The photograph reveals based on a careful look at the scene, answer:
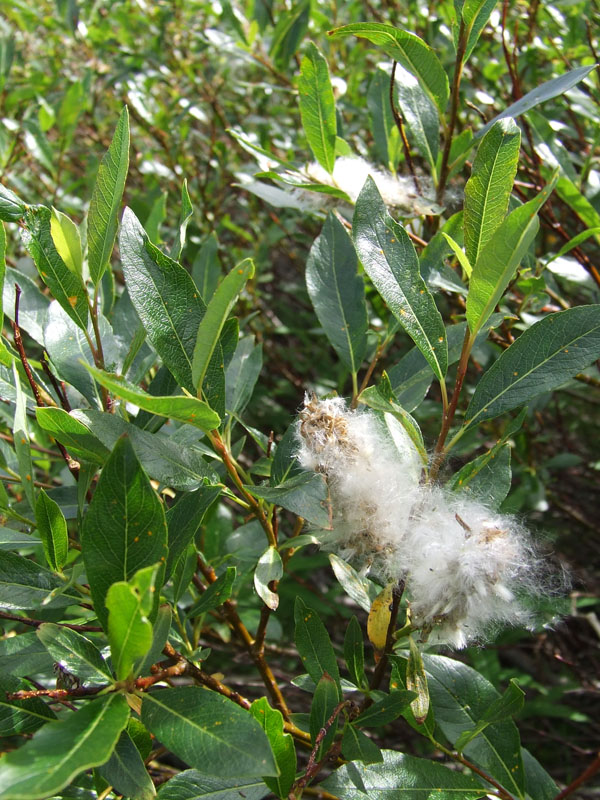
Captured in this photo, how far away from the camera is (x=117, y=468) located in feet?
2.39

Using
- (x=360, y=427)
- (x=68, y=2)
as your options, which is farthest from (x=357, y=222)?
(x=68, y=2)

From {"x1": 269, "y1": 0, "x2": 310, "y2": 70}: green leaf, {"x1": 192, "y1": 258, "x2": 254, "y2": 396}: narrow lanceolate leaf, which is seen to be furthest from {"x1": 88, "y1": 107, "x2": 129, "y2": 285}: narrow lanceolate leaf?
{"x1": 269, "y1": 0, "x2": 310, "y2": 70}: green leaf

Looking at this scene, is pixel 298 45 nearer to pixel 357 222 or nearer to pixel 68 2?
pixel 68 2

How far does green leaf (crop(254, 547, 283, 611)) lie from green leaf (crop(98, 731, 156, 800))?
0.25 m

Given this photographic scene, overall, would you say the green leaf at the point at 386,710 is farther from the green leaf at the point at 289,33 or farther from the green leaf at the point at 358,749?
the green leaf at the point at 289,33

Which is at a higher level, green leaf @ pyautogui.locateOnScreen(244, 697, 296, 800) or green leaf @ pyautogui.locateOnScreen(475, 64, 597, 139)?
green leaf @ pyautogui.locateOnScreen(475, 64, 597, 139)

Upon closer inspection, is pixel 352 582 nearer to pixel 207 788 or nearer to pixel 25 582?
pixel 207 788

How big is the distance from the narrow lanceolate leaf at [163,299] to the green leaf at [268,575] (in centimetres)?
30

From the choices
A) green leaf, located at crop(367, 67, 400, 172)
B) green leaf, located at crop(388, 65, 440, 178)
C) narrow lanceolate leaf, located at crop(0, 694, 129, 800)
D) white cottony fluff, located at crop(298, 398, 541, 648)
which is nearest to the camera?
narrow lanceolate leaf, located at crop(0, 694, 129, 800)

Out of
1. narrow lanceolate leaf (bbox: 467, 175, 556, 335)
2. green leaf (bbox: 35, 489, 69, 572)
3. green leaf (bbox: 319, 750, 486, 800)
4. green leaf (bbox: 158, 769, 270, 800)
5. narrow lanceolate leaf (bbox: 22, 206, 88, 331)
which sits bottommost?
green leaf (bbox: 158, 769, 270, 800)

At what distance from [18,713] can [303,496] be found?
1.59 feet

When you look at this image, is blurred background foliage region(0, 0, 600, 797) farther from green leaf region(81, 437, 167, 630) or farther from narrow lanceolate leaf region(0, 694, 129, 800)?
narrow lanceolate leaf region(0, 694, 129, 800)

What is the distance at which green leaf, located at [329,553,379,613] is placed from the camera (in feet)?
3.17

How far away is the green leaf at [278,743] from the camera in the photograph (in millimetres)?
792
